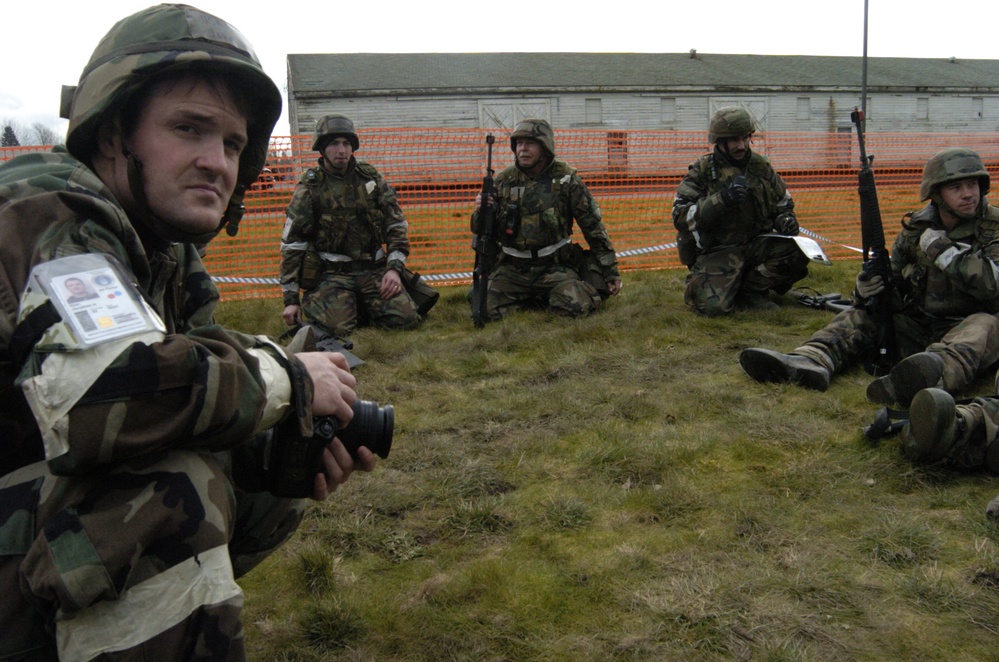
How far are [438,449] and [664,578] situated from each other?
148 cm

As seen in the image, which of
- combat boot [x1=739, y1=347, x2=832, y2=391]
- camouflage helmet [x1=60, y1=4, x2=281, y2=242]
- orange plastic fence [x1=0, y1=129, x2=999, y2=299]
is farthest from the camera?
orange plastic fence [x1=0, y1=129, x2=999, y2=299]

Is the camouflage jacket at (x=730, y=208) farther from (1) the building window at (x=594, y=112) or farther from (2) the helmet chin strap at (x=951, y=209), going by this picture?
(1) the building window at (x=594, y=112)

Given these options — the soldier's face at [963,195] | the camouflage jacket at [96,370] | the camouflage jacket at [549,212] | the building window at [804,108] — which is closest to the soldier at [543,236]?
the camouflage jacket at [549,212]

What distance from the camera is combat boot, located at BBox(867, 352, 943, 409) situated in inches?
151

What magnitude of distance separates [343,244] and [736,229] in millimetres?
3507

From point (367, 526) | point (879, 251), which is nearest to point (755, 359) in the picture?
point (879, 251)

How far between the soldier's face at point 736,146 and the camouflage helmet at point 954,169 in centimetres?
223

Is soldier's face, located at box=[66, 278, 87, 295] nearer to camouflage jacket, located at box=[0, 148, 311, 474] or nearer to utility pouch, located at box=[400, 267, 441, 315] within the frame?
→ camouflage jacket, located at box=[0, 148, 311, 474]

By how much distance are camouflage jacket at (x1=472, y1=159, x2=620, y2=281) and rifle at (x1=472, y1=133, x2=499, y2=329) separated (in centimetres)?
11

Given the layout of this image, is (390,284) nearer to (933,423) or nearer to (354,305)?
(354,305)

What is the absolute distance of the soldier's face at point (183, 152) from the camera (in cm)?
177

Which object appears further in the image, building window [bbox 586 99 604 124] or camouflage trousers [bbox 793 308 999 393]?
building window [bbox 586 99 604 124]

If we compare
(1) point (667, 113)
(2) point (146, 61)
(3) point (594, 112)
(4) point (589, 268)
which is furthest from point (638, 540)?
(1) point (667, 113)

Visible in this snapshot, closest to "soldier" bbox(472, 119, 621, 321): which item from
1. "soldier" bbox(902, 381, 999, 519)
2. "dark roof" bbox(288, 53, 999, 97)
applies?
"soldier" bbox(902, 381, 999, 519)
